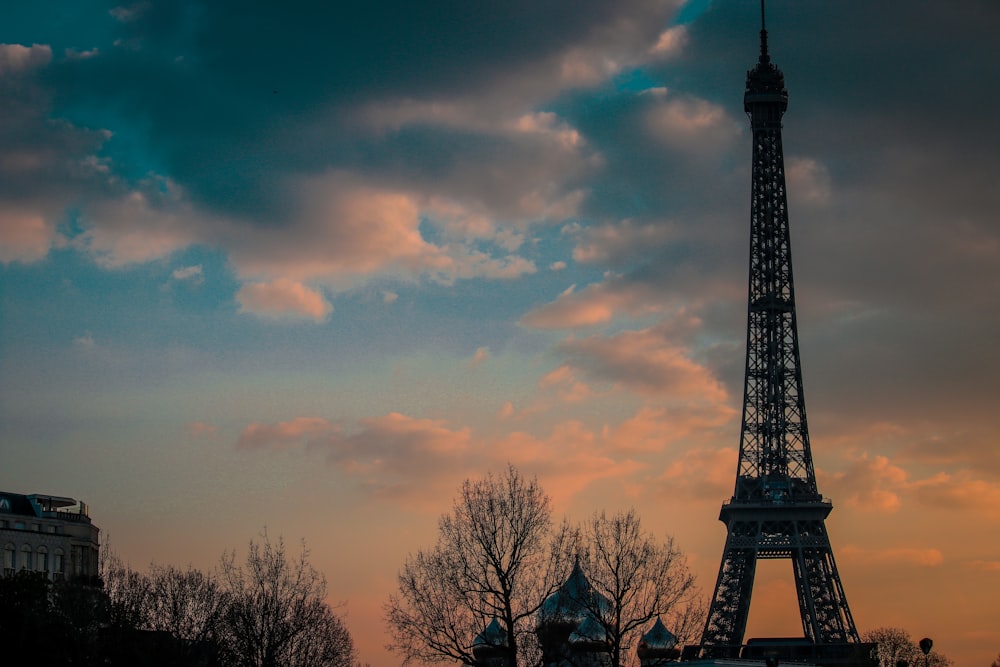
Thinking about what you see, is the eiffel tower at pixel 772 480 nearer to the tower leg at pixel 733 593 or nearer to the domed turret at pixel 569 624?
the tower leg at pixel 733 593

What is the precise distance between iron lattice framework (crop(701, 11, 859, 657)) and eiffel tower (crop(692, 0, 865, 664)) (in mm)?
103

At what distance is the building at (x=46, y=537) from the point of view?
486 ft

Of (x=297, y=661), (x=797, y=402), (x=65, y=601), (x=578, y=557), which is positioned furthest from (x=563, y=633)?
(x=797, y=402)

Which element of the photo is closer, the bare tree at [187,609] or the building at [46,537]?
the bare tree at [187,609]

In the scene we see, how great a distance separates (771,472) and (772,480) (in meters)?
1.89

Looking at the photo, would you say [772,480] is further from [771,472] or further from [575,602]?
[575,602]

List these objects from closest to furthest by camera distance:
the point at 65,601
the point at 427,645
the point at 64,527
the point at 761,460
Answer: the point at 427,645, the point at 65,601, the point at 64,527, the point at 761,460

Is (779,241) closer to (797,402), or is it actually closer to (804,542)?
(797,402)

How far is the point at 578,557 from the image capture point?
285 feet

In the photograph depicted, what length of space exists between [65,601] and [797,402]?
91.9m

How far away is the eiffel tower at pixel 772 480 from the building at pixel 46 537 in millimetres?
61912

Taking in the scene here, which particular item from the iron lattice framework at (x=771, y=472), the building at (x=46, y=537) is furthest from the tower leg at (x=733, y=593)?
the building at (x=46, y=537)

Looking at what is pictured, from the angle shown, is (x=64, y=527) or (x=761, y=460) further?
(x=761, y=460)

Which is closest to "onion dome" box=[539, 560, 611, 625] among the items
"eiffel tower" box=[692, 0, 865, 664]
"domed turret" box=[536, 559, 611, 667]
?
"domed turret" box=[536, 559, 611, 667]
